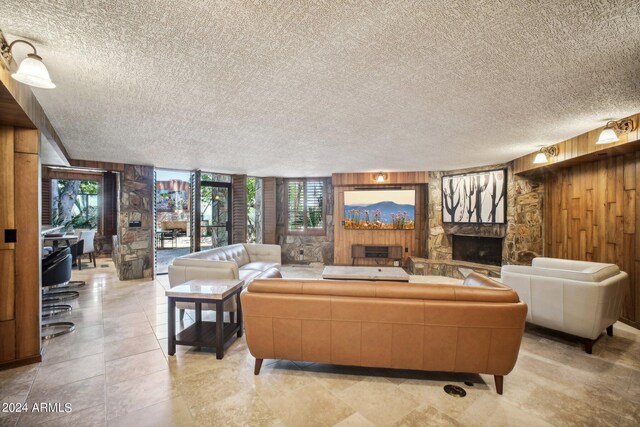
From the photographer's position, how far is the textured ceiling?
4.54ft

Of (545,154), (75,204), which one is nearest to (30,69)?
(545,154)

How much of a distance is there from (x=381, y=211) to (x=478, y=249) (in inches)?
87.7

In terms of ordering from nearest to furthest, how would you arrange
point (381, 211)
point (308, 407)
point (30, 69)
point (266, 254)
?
point (30, 69)
point (308, 407)
point (266, 254)
point (381, 211)

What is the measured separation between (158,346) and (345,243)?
15.2 feet

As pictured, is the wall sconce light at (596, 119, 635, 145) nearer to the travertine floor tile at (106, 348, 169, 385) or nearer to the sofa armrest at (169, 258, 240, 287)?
the sofa armrest at (169, 258, 240, 287)

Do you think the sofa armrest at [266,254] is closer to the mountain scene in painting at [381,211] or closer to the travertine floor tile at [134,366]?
the mountain scene in painting at [381,211]

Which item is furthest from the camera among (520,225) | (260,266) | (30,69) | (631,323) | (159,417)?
(520,225)

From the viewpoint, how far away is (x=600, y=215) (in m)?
3.70

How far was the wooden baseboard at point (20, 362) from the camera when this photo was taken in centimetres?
233

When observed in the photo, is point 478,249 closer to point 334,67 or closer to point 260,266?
point 260,266

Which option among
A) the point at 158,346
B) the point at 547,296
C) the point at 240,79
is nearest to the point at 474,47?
the point at 240,79

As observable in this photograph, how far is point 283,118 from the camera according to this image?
9.38 ft

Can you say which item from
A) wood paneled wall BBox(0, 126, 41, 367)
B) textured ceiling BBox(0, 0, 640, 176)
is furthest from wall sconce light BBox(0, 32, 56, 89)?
wood paneled wall BBox(0, 126, 41, 367)

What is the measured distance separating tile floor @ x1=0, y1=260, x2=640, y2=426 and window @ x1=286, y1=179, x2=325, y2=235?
4584 millimetres
